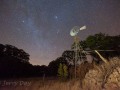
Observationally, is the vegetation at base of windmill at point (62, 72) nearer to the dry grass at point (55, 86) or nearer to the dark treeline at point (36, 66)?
the dry grass at point (55, 86)

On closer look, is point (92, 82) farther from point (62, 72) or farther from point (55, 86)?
point (62, 72)

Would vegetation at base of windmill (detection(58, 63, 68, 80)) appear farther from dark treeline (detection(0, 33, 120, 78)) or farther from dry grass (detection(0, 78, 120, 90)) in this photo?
dark treeline (detection(0, 33, 120, 78))

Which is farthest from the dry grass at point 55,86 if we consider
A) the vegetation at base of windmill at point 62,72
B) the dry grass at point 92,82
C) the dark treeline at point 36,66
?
the dark treeline at point 36,66

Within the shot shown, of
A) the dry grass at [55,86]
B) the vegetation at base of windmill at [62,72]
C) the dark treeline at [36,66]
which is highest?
the dark treeline at [36,66]

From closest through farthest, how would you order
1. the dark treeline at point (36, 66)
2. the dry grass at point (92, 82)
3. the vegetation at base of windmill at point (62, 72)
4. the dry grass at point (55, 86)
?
1. the dry grass at point (92, 82)
2. the dry grass at point (55, 86)
3. the vegetation at base of windmill at point (62, 72)
4. the dark treeline at point (36, 66)

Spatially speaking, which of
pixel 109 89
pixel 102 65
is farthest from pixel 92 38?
pixel 109 89

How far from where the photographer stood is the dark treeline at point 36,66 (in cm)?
3816

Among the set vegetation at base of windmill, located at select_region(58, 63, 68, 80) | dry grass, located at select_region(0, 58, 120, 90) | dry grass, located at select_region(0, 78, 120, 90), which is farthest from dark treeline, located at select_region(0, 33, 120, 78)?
dry grass, located at select_region(0, 78, 120, 90)

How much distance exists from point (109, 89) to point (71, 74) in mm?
7998

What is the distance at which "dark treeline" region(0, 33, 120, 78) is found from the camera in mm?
38156

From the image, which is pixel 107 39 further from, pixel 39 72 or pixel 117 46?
pixel 39 72

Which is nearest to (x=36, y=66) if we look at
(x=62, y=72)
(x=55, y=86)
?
(x=62, y=72)

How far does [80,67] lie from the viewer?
107ft

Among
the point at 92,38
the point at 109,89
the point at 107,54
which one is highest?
the point at 92,38
